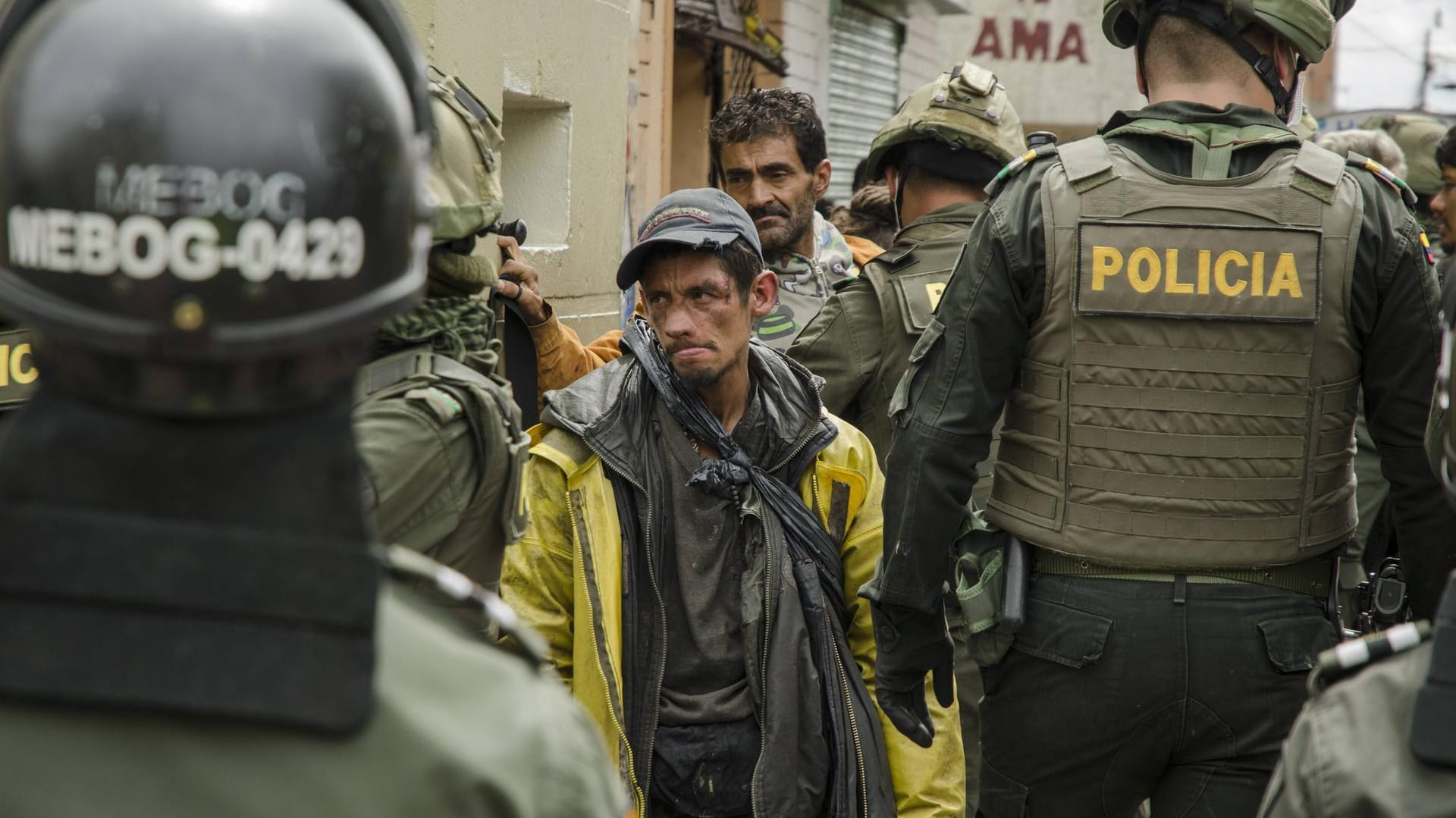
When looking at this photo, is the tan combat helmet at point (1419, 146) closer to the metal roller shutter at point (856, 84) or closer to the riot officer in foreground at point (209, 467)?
the metal roller shutter at point (856, 84)

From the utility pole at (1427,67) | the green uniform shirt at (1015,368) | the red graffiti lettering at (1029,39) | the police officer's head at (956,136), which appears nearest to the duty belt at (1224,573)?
the green uniform shirt at (1015,368)

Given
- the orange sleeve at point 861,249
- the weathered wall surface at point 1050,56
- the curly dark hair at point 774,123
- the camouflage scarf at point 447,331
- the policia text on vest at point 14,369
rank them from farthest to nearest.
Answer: the weathered wall surface at point 1050,56
the orange sleeve at point 861,249
the curly dark hair at point 774,123
the policia text on vest at point 14,369
the camouflage scarf at point 447,331

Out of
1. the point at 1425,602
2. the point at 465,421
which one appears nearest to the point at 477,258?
the point at 465,421

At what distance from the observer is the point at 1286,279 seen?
9.41ft

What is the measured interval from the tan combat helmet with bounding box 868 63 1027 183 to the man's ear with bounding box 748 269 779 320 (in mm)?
1143

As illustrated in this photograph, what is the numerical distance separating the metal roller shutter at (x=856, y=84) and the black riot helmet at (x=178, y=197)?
39.5ft

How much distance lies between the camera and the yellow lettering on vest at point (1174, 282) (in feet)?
9.46

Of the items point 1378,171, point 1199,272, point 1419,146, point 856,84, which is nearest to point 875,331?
point 1199,272

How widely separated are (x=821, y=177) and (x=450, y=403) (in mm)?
3462

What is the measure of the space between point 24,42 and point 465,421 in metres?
1.32

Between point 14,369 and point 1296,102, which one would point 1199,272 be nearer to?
point 1296,102

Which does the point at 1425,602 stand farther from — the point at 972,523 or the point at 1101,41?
the point at 1101,41

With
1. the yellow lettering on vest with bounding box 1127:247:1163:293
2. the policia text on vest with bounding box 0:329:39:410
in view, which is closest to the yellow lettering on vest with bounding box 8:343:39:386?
the policia text on vest with bounding box 0:329:39:410

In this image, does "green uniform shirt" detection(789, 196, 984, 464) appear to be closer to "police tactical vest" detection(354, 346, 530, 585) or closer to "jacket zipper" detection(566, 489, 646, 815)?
"jacket zipper" detection(566, 489, 646, 815)
